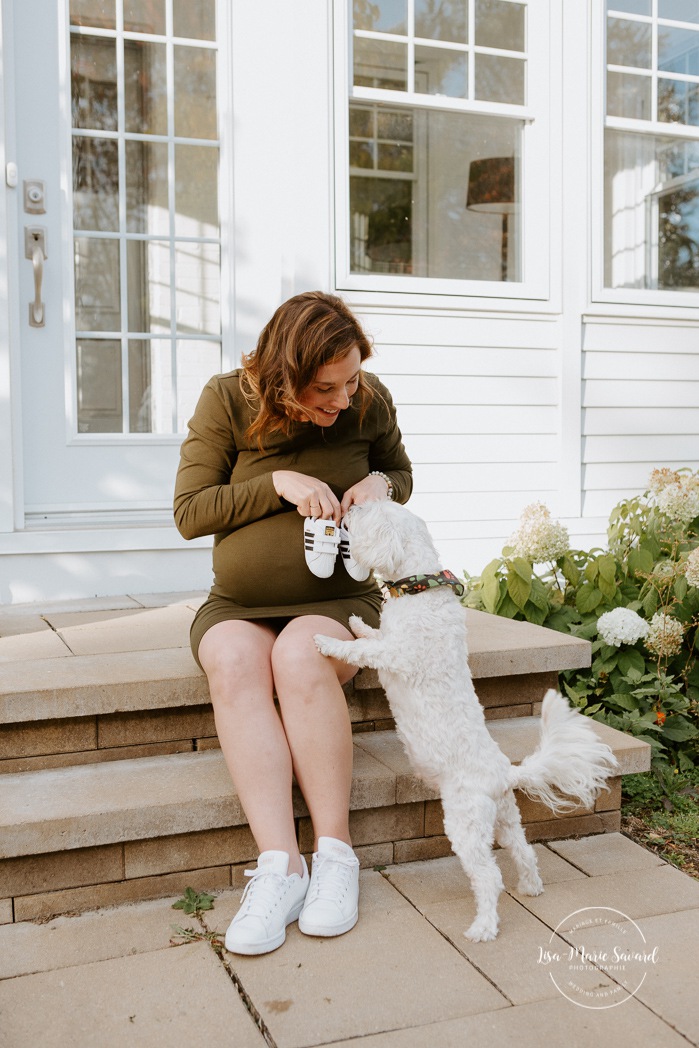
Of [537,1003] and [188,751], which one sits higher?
[188,751]

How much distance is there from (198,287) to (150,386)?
0.45 metres

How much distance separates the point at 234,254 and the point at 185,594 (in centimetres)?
137

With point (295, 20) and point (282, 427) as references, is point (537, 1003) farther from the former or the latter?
point (295, 20)

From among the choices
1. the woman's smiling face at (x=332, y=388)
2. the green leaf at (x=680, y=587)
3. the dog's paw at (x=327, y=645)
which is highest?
the woman's smiling face at (x=332, y=388)

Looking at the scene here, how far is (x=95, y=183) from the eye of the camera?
372cm

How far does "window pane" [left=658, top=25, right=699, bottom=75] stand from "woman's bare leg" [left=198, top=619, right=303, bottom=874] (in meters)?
3.83

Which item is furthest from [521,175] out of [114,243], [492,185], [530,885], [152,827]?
[152,827]

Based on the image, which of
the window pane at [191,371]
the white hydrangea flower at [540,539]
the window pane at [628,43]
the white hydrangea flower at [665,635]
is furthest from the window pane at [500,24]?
the white hydrangea flower at [665,635]

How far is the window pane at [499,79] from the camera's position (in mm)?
4297

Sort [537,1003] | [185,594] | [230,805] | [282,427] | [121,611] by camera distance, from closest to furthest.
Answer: [537,1003] < [230,805] < [282,427] < [121,611] < [185,594]

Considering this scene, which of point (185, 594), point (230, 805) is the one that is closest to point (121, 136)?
point (185, 594)

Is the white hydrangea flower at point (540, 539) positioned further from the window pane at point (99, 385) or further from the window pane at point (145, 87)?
the window pane at point (145, 87)

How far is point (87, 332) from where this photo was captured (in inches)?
147

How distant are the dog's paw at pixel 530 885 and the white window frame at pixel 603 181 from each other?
294 cm
